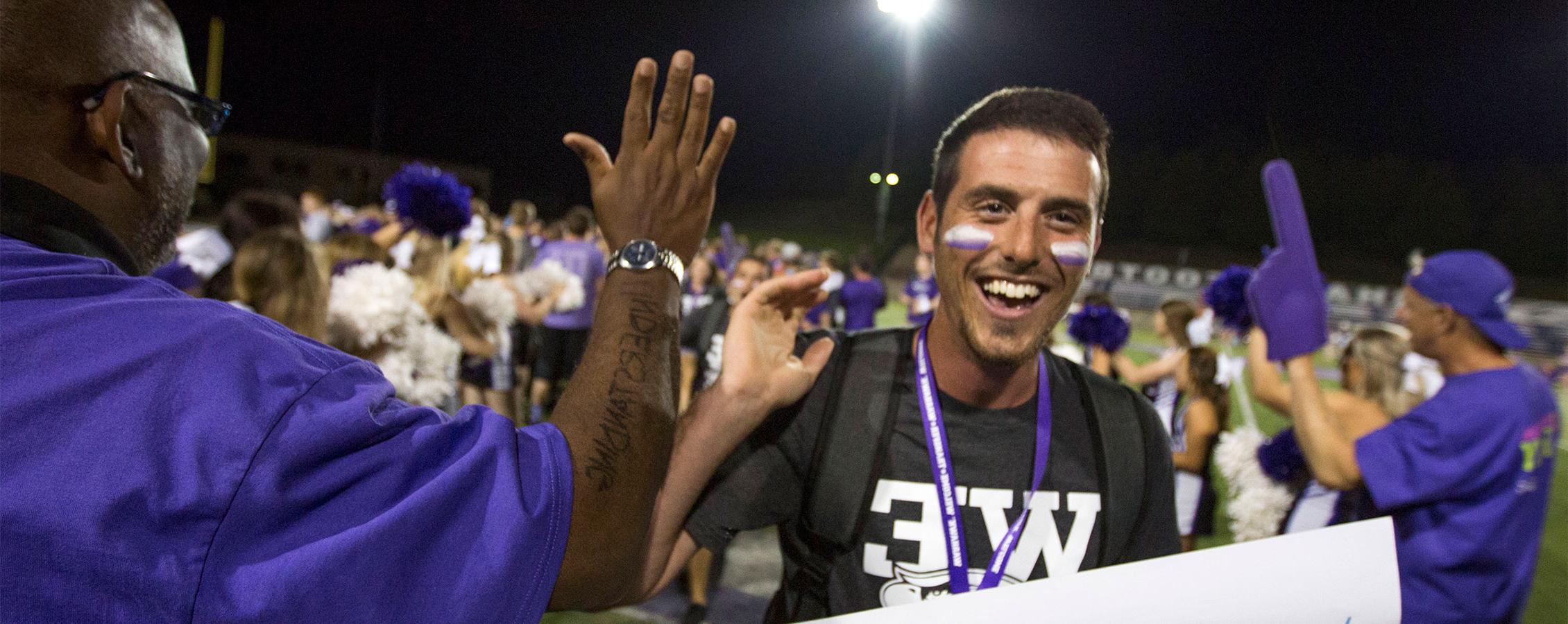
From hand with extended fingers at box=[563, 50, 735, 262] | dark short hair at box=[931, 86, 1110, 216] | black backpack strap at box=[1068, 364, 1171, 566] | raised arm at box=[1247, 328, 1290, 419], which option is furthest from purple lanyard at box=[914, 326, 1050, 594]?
raised arm at box=[1247, 328, 1290, 419]

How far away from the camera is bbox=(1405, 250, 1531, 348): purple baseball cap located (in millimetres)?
2541

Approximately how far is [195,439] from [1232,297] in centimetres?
417

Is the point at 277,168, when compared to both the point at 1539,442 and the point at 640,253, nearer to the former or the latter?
the point at 640,253

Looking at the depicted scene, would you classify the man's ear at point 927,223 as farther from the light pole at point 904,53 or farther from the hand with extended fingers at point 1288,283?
the hand with extended fingers at point 1288,283

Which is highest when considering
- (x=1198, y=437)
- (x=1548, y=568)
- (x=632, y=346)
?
(x=632, y=346)

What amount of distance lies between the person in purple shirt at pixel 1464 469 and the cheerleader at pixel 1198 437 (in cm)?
195

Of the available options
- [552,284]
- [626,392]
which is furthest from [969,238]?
[552,284]

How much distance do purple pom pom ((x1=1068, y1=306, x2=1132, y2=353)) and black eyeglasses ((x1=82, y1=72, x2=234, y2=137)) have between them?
17.9 ft

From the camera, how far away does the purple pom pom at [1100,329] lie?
18.9 feet

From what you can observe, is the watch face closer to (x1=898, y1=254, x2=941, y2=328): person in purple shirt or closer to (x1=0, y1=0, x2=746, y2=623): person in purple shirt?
(x1=0, y1=0, x2=746, y2=623): person in purple shirt

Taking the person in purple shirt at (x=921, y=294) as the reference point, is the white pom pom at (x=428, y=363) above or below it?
below

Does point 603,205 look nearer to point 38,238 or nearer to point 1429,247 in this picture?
point 38,238

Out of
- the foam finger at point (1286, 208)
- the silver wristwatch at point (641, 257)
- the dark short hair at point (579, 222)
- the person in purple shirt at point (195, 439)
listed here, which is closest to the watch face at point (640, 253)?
the silver wristwatch at point (641, 257)

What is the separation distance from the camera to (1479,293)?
2555 mm
